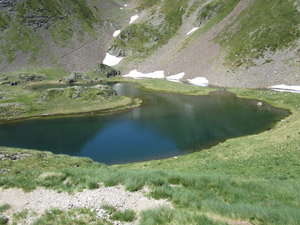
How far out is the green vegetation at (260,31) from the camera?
96.5 m

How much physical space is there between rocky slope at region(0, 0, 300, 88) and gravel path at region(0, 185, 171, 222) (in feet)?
292

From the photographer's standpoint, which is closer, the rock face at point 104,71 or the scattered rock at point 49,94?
the scattered rock at point 49,94

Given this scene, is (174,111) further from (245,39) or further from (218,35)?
(218,35)

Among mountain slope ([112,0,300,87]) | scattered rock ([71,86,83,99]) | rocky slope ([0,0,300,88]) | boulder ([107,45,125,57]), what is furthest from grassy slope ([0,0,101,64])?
scattered rock ([71,86,83,99])

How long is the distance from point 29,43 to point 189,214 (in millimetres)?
178098

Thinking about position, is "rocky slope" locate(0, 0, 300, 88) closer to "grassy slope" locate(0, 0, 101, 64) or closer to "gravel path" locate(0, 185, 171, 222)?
"grassy slope" locate(0, 0, 101, 64)

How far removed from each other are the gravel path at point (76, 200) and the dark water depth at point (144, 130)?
70.5 feet

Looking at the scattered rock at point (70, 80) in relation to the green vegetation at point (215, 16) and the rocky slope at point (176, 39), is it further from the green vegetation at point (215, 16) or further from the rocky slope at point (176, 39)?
the green vegetation at point (215, 16)

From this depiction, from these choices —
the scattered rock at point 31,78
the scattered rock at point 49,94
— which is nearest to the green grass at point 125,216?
the scattered rock at point 49,94

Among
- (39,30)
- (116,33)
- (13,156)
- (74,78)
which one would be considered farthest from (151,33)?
(13,156)

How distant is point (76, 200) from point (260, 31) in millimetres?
118825

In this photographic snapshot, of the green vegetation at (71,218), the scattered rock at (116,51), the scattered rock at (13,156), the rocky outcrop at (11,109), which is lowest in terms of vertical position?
the rocky outcrop at (11,109)

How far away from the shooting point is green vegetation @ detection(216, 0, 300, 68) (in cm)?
9650

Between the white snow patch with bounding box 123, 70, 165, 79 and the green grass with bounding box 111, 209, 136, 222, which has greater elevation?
the green grass with bounding box 111, 209, 136, 222
